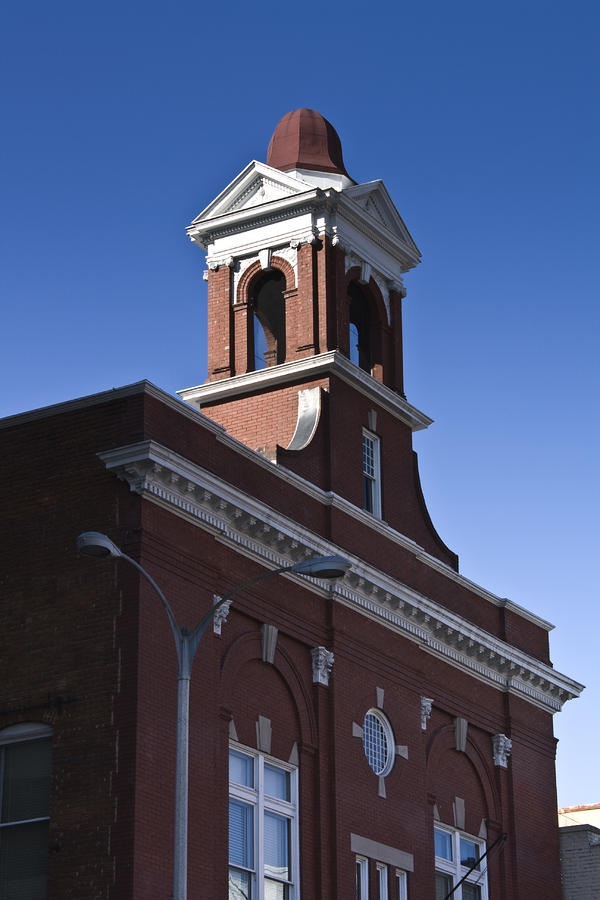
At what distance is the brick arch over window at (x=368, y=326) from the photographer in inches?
1695

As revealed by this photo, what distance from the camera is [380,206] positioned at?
4338cm

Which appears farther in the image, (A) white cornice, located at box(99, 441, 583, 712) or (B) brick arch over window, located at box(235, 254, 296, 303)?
(B) brick arch over window, located at box(235, 254, 296, 303)

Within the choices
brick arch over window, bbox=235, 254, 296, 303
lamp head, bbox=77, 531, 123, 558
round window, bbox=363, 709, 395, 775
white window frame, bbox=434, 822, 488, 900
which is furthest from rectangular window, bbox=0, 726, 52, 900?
brick arch over window, bbox=235, 254, 296, 303

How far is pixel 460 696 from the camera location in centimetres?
4119

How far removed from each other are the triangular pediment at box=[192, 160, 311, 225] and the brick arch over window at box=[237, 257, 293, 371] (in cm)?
145

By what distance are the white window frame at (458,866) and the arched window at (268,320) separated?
11.4 meters

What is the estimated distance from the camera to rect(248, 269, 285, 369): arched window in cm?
4209

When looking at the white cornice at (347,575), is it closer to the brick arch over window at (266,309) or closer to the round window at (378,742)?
the round window at (378,742)

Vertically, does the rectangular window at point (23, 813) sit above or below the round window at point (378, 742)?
below

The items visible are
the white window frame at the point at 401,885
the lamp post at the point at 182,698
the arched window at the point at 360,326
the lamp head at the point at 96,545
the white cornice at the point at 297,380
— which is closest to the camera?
the lamp post at the point at 182,698

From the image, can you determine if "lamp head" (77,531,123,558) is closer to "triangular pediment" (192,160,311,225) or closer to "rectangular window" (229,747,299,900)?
"rectangular window" (229,747,299,900)

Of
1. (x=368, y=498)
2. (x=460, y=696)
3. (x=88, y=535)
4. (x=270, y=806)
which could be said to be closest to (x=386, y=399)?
(x=368, y=498)

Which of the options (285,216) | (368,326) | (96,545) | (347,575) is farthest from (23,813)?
(368,326)

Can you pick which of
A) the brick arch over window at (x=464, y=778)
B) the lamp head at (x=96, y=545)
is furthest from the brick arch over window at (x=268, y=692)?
the lamp head at (x=96, y=545)
